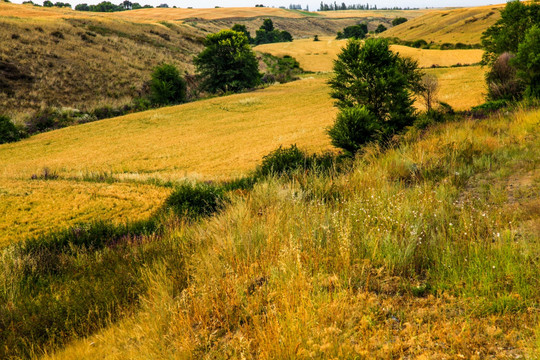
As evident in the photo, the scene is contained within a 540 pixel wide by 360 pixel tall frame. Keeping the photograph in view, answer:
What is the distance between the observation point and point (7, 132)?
1098 inches

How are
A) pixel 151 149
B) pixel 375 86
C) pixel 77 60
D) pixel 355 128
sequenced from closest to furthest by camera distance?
pixel 355 128 → pixel 375 86 → pixel 151 149 → pixel 77 60

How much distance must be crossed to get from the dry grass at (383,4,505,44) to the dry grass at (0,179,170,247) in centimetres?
9361

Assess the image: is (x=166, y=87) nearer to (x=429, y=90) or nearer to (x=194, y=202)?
(x=429, y=90)

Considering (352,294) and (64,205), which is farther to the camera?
(64,205)

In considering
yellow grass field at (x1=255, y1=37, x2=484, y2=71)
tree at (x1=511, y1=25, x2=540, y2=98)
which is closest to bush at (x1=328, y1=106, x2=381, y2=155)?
tree at (x1=511, y1=25, x2=540, y2=98)

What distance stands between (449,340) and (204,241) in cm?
406

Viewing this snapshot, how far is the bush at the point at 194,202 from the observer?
30.6 ft

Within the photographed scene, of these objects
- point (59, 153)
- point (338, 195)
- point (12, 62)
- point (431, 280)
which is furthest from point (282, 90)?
point (431, 280)

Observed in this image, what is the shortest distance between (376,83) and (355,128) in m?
2.30

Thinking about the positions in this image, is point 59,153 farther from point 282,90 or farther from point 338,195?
point 282,90

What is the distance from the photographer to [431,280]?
3889 millimetres

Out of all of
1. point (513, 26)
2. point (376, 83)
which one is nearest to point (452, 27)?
point (513, 26)

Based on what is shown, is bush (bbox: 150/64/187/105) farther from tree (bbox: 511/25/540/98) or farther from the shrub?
tree (bbox: 511/25/540/98)

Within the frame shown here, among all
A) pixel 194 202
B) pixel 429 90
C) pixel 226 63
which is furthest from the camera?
pixel 226 63
